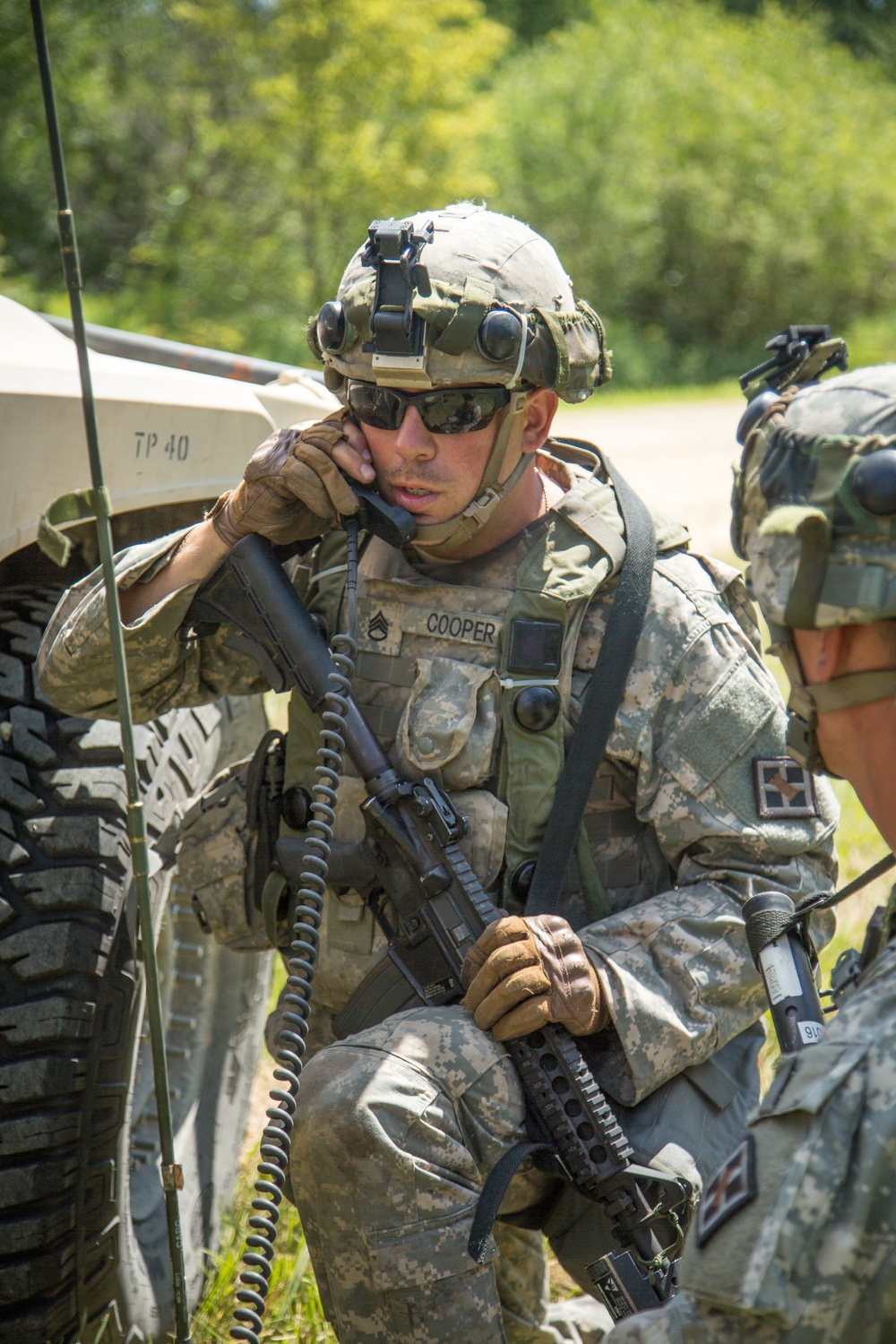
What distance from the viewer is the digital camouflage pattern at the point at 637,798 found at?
2.43m

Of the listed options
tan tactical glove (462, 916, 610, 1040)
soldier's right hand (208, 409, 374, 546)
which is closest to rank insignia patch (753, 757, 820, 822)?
tan tactical glove (462, 916, 610, 1040)

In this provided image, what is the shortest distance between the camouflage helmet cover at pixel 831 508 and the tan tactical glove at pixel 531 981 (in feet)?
2.88

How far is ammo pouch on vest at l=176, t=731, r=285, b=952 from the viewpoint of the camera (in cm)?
277

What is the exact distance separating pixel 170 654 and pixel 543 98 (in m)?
29.3

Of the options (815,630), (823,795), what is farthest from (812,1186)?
(823,795)

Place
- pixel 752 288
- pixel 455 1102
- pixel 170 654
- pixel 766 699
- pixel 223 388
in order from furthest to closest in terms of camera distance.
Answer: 1. pixel 752 288
2. pixel 223 388
3. pixel 170 654
4. pixel 766 699
5. pixel 455 1102

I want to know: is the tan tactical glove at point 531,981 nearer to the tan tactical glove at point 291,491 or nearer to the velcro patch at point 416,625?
the velcro patch at point 416,625

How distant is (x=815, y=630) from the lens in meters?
1.67

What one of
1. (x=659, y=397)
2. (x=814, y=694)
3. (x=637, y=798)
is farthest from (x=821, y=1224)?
(x=659, y=397)

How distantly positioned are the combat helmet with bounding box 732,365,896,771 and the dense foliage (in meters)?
14.8

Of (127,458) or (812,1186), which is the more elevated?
(127,458)

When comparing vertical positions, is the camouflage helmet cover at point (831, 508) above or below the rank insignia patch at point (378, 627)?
above

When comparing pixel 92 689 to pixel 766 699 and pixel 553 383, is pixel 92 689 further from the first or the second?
pixel 766 699

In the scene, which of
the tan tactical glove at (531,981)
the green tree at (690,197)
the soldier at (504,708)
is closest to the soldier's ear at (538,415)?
the soldier at (504,708)
